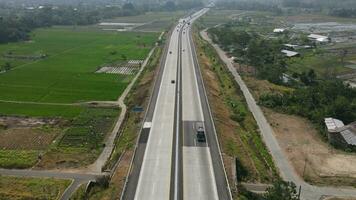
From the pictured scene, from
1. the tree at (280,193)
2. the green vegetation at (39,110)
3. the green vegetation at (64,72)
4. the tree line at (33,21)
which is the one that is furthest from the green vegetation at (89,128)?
the tree line at (33,21)

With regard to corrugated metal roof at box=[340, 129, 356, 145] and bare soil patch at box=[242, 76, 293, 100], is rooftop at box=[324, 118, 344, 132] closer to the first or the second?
corrugated metal roof at box=[340, 129, 356, 145]

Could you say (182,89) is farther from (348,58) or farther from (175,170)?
(348,58)

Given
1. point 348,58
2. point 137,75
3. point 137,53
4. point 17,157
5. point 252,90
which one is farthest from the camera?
point 137,53

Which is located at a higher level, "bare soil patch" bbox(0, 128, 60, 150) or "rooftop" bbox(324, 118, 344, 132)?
"bare soil patch" bbox(0, 128, 60, 150)

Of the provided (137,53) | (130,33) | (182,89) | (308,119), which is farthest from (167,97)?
(130,33)

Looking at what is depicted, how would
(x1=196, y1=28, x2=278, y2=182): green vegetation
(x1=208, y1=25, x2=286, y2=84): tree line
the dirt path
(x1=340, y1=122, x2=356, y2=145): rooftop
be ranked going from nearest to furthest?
the dirt path, (x1=196, y1=28, x2=278, y2=182): green vegetation, (x1=340, y1=122, x2=356, y2=145): rooftop, (x1=208, y1=25, x2=286, y2=84): tree line

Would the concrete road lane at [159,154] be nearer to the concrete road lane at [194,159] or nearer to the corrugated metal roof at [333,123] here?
the concrete road lane at [194,159]

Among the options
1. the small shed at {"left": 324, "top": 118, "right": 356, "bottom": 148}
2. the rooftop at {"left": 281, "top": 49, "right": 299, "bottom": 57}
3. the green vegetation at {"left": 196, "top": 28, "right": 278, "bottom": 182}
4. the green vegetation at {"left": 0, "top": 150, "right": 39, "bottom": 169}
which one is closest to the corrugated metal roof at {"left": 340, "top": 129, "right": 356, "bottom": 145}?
the small shed at {"left": 324, "top": 118, "right": 356, "bottom": 148}
